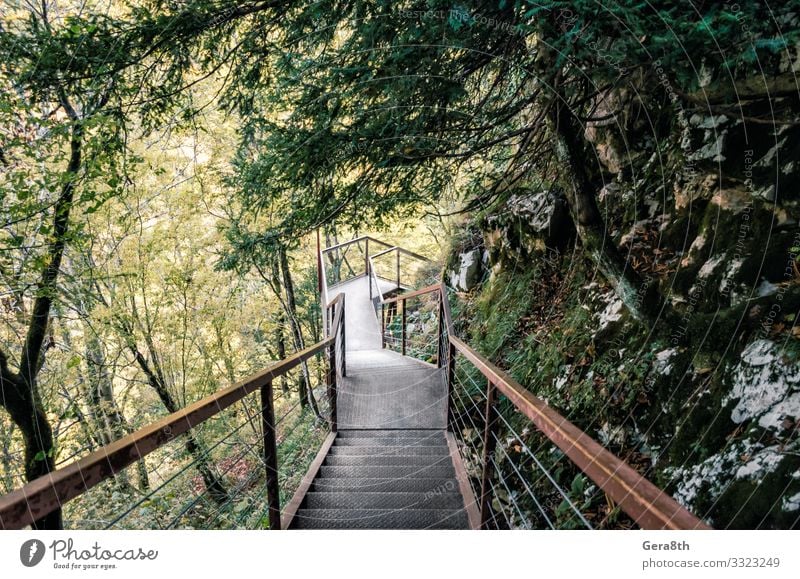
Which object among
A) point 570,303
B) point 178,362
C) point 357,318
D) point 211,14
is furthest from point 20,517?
point 357,318

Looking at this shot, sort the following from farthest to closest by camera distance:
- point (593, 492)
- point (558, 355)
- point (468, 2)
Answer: point (558, 355) < point (593, 492) < point (468, 2)

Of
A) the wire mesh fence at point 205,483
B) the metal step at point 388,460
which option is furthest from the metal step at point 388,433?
the metal step at point 388,460

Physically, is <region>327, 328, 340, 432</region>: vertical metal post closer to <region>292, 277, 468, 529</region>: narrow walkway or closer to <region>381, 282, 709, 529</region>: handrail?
<region>292, 277, 468, 529</region>: narrow walkway

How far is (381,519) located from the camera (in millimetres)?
2260

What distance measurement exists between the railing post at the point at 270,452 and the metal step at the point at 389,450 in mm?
1409

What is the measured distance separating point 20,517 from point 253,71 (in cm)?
288

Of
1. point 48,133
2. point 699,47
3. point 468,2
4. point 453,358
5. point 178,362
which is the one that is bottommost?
point 178,362

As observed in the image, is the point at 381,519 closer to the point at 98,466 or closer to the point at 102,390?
the point at 98,466

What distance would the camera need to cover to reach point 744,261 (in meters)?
1.88

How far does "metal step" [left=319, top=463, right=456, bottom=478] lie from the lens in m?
2.86

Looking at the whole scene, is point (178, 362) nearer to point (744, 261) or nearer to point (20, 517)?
point (20, 517)

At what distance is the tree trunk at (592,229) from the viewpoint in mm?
2357

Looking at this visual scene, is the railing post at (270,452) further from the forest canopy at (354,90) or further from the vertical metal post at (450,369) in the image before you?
the vertical metal post at (450,369)

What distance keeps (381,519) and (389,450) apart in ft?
3.61
